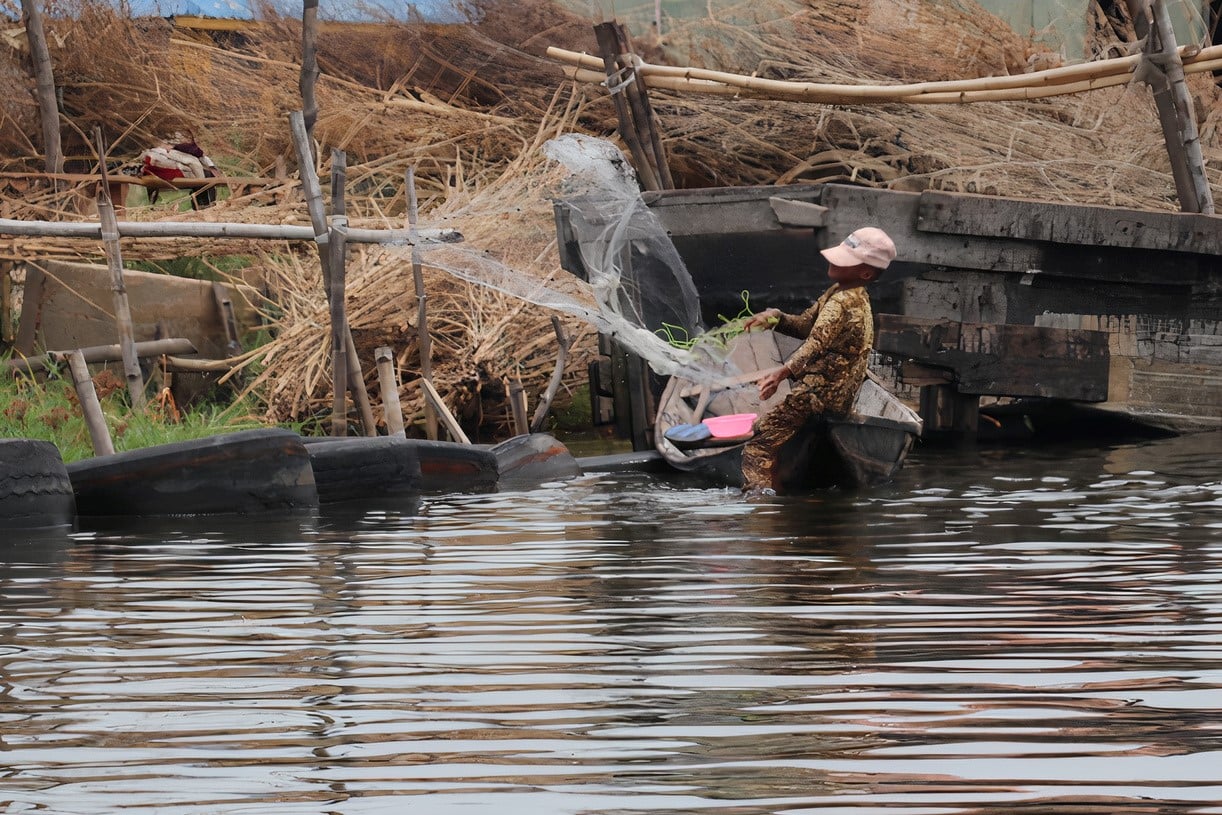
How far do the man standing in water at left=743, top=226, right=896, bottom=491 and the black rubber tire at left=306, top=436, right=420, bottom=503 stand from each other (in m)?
1.96

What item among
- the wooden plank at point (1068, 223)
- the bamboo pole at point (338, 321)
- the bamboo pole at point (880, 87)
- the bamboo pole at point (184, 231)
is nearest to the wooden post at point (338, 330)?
the bamboo pole at point (338, 321)

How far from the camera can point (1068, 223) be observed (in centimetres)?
1157

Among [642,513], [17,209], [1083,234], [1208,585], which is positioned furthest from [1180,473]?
[17,209]

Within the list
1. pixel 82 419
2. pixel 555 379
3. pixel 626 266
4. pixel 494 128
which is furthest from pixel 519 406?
pixel 494 128

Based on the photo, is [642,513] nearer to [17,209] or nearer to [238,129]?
[17,209]

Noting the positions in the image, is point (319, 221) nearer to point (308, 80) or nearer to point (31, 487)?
point (308, 80)

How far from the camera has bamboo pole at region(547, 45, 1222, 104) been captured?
11336 mm

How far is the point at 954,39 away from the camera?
15.9 m

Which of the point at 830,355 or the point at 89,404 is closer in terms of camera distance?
the point at 89,404

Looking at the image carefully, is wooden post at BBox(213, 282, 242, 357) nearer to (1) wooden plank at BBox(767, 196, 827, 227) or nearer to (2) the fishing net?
(2) the fishing net

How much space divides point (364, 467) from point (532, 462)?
1391 mm

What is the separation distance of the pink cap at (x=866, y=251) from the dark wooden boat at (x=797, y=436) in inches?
36.2

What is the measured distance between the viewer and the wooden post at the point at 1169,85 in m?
11.2

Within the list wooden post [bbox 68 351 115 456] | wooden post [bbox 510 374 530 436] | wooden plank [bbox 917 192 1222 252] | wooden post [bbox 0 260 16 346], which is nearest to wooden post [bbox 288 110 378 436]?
wooden post [bbox 510 374 530 436]
